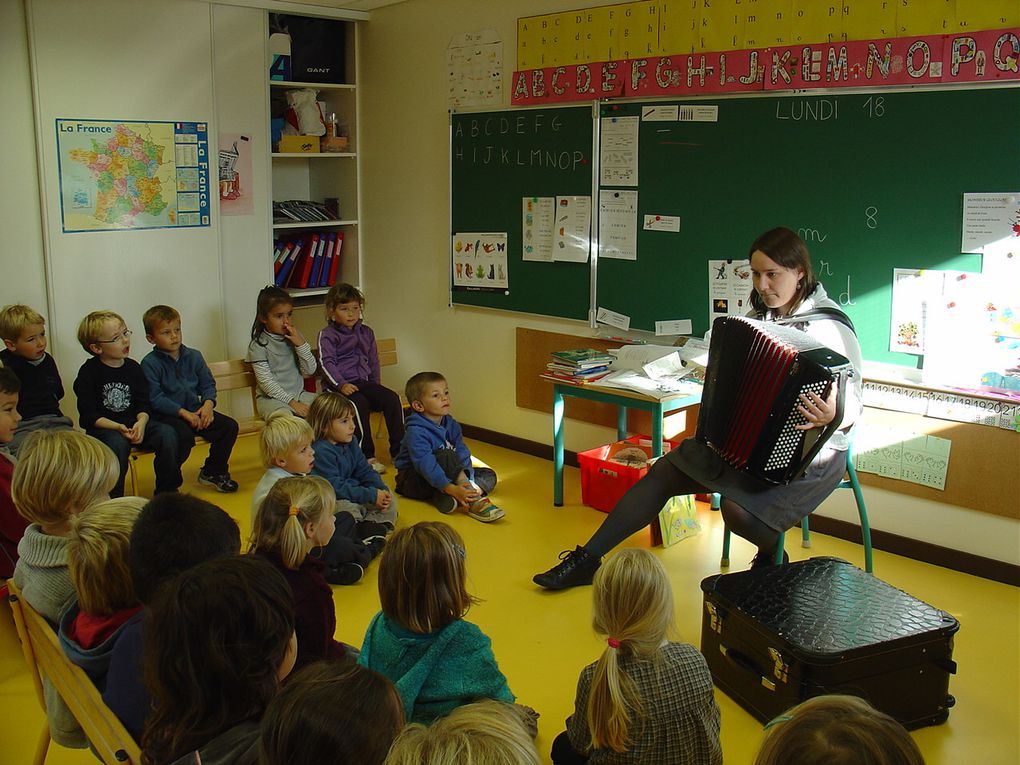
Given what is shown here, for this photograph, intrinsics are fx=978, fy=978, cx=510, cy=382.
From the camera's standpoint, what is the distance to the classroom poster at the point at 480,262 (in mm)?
5320

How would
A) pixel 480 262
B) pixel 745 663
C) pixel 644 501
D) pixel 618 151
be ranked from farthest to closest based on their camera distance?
pixel 480 262
pixel 618 151
pixel 644 501
pixel 745 663

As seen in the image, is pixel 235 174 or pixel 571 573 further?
pixel 235 174

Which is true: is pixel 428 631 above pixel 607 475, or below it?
above

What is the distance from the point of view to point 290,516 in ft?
8.43

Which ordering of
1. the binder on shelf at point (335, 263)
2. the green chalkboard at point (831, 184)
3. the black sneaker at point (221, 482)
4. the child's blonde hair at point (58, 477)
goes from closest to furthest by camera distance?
the child's blonde hair at point (58, 477) < the green chalkboard at point (831, 184) < the black sneaker at point (221, 482) < the binder on shelf at point (335, 263)

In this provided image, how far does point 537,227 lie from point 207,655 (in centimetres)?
380

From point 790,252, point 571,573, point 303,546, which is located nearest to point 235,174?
point 571,573

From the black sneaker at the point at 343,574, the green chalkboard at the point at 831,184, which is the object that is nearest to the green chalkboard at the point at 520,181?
the green chalkboard at the point at 831,184

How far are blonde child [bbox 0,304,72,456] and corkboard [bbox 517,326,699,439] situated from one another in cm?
227

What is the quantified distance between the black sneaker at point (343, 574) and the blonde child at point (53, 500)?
47.7 inches

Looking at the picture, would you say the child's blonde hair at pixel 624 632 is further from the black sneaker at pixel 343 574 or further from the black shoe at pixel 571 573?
the black sneaker at pixel 343 574

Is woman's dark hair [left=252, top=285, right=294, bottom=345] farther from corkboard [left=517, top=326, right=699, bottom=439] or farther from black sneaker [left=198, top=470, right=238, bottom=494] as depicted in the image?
corkboard [left=517, top=326, right=699, bottom=439]

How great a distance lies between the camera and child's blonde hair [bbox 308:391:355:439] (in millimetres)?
4023

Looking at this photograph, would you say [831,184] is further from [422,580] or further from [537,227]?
[422,580]
